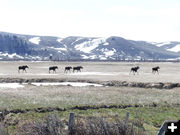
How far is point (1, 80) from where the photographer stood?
5412cm

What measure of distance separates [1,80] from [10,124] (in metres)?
35.2

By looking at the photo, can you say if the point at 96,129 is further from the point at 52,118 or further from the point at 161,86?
the point at 161,86

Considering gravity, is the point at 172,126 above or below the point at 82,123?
above

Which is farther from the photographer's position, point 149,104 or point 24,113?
point 149,104

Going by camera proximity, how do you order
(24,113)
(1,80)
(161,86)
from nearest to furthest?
(24,113) → (161,86) → (1,80)

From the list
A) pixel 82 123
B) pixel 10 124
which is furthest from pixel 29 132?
pixel 10 124

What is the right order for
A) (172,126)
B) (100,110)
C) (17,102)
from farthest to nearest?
(17,102) < (100,110) < (172,126)

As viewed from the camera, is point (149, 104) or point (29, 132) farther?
point (149, 104)

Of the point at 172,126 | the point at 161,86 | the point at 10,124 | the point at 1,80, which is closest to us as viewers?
the point at 172,126

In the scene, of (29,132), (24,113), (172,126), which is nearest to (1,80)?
(24,113)

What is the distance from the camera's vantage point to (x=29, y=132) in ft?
41.4

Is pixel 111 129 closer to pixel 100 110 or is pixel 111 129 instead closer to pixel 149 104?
pixel 100 110

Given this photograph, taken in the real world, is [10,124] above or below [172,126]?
below

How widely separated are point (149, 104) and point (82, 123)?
1764cm
